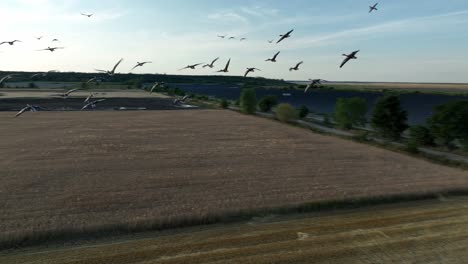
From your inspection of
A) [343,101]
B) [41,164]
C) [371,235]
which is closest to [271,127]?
[343,101]

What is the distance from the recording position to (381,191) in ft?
102

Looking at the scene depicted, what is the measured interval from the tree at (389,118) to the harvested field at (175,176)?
9.36 meters

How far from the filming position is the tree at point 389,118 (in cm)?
6325

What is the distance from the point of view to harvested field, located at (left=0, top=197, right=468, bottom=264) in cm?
1931

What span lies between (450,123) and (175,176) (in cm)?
3812

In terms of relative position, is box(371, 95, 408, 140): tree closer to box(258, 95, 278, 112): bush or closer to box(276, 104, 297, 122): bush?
box(276, 104, 297, 122): bush

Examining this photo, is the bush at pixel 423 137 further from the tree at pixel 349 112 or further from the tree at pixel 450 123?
the tree at pixel 349 112

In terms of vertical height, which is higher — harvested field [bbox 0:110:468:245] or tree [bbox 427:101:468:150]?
tree [bbox 427:101:468:150]

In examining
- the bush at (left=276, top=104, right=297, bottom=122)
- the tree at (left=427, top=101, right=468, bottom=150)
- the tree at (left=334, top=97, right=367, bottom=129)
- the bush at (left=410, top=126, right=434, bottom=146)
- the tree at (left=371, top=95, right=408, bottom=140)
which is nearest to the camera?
the tree at (left=427, top=101, right=468, bottom=150)

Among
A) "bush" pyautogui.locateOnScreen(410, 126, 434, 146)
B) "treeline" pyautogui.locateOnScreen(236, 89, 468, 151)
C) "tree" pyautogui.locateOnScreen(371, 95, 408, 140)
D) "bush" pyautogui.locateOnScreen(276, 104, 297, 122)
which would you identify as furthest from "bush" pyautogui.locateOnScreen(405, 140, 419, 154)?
"bush" pyautogui.locateOnScreen(276, 104, 297, 122)

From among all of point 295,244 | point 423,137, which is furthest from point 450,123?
point 295,244

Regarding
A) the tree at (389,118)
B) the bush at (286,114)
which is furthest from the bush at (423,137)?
the bush at (286,114)

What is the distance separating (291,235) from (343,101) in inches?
2402

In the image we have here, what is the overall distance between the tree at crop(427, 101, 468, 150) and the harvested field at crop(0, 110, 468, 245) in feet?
29.8
